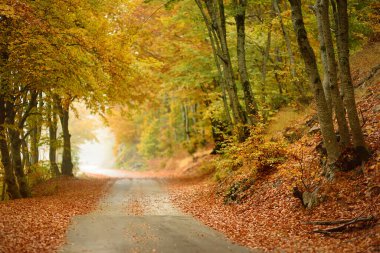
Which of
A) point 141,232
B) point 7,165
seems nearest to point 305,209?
point 141,232

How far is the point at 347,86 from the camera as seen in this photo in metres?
9.66

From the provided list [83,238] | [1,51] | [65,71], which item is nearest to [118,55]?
[65,71]

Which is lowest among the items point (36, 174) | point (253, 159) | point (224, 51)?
point (36, 174)

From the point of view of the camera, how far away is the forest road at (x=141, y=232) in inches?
332

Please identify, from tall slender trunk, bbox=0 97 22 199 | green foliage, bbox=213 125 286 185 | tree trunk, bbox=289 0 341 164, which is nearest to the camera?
tree trunk, bbox=289 0 341 164

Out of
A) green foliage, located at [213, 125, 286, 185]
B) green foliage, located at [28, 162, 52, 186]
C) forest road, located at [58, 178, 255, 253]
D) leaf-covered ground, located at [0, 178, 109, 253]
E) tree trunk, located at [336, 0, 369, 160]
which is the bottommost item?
forest road, located at [58, 178, 255, 253]

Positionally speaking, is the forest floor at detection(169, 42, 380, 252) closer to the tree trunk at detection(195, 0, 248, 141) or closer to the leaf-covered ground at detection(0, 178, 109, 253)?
the tree trunk at detection(195, 0, 248, 141)

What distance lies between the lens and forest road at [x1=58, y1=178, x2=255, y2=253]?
8.45 meters

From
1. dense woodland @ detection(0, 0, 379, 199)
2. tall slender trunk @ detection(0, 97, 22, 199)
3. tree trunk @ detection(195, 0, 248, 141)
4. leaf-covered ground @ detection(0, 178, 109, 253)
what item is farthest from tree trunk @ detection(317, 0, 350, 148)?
tall slender trunk @ detection(0, 97, 22, 199)

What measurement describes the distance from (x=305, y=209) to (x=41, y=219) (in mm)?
7730

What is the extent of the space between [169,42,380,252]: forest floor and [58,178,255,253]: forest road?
23.3 inches

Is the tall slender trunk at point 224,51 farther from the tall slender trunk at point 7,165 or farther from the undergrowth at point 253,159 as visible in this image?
the tall slender trunk at point 7,165

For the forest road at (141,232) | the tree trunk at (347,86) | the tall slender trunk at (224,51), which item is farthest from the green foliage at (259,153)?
the forest road at (141,232)

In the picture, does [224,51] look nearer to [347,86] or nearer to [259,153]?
[259,153]
